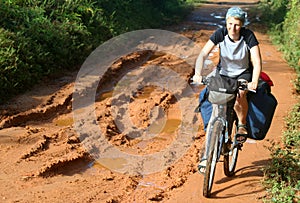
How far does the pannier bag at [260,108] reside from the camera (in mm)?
4789

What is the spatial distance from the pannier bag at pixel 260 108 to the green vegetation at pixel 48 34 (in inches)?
177

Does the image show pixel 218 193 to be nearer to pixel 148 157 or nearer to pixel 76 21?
pixel 148 157

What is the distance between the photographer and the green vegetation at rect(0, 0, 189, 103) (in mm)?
8266

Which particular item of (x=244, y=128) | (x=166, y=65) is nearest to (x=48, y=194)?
(x=244, y=128)

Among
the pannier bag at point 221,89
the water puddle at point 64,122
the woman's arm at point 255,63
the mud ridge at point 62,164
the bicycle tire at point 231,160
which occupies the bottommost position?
the water puddle at point 64,122

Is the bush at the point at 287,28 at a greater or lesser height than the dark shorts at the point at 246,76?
lesser

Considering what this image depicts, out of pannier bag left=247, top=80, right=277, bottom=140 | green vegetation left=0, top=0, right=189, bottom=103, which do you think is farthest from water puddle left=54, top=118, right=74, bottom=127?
pannier bag left=247, top=80, right=277, bottom=140

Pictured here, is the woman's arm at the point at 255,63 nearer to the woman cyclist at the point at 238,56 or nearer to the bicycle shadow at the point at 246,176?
the woman cyclist at the point at 238,56

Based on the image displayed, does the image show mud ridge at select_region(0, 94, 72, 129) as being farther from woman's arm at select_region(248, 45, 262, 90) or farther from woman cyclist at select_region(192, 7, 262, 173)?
woman's arm at select_region(248, 45, 262, 90)

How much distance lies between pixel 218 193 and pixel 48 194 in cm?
182

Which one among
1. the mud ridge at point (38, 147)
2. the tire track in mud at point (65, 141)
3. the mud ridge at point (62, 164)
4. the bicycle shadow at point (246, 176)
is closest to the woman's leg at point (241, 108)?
the bicycle shadow at point (246, 176)

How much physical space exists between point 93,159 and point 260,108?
7.41ft

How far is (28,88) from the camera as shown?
8336mm

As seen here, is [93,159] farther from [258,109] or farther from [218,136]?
[258,109]
